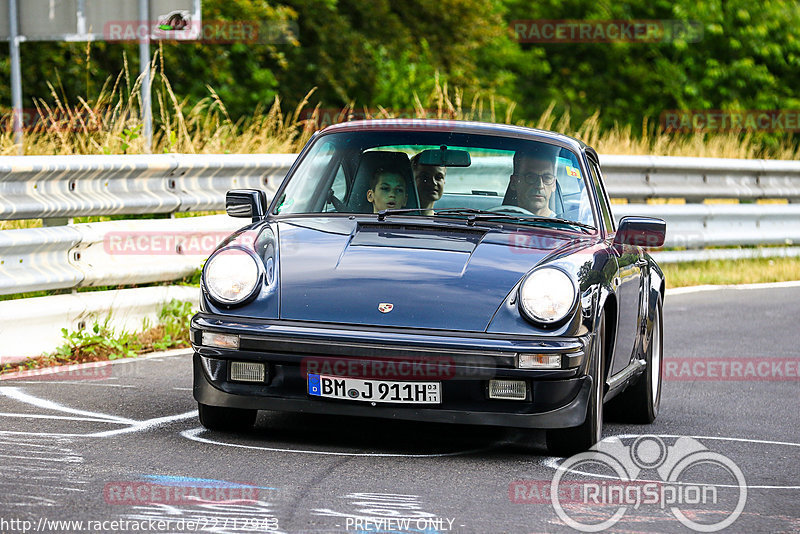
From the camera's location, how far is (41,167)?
329 inches

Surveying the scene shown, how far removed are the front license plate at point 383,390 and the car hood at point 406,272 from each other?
0.24 meters

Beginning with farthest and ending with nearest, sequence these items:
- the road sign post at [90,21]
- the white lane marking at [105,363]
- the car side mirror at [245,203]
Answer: the road sign post at [90,21] → the white lane marking at [105,363] → the car side mirror at [245,203]

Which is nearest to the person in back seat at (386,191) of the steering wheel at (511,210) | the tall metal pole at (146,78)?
the steering wheel at (511,210)

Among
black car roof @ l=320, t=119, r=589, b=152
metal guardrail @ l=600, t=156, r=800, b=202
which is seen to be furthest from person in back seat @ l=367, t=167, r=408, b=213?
metal guardrail @ l=600, t=156, r=800, b=202

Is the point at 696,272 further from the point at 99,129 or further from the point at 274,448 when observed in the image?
the point at 274,448

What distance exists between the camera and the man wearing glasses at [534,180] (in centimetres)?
702

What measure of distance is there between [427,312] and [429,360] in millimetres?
228

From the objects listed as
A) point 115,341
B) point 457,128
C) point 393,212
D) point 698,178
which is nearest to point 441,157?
point 457,128

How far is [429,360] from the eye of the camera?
5.80m

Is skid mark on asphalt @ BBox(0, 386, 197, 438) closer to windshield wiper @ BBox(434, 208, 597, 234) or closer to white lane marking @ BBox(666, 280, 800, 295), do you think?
windshield wiper @ BBox(434, 208, 597, 234)

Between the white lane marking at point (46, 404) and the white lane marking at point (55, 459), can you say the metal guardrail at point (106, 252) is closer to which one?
the white lane marking at point (46, 404)

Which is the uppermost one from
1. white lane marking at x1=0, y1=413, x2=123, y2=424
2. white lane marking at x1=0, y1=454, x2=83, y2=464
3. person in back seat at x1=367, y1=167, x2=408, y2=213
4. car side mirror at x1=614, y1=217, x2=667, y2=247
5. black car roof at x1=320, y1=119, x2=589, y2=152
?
black car roof at x1=320, y1=119, x2=589, y2=152

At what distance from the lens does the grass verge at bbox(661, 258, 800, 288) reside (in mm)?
14672

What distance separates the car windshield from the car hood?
0.37 metres
